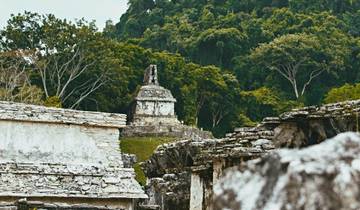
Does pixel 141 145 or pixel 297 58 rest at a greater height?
pixel 297 58

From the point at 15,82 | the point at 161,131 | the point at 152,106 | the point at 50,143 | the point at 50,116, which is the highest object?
the point at 15,82

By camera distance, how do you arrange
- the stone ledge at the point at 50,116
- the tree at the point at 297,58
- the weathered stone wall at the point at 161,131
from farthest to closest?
1. the tree at the point at 297,58
2. the weathered stone wall at the point at 161,131
3. the stone ledge at the point at 50,116

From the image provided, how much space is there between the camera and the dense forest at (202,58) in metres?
64.6

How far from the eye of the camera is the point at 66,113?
19281mm

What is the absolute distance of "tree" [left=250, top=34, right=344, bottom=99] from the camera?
83938 mm

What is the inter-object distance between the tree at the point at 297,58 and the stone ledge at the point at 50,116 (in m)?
64.8

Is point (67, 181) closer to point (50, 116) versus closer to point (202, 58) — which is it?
point (50, 116)

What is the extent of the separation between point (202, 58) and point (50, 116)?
72719 millimetres

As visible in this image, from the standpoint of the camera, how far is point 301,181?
8.34 ft

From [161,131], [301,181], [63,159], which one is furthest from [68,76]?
[301,181]

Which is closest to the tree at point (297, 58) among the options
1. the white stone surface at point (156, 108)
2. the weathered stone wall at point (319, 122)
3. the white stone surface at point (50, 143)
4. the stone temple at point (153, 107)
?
the stone temple at point (153, 107)

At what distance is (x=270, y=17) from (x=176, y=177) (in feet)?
282

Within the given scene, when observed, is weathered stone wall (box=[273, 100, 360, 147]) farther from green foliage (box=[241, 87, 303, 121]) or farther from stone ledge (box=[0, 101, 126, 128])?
green foliage (box=[241, 87, 303, 121])

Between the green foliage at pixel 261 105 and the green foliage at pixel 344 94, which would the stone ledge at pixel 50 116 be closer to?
the green foliage at pixel 344 94
